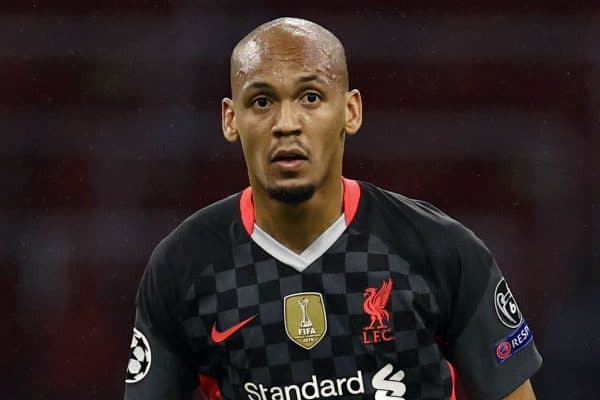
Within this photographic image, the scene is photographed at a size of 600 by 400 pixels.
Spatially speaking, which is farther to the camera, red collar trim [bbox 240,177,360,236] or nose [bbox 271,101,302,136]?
red collar trim [bbox 240,177,360,236]

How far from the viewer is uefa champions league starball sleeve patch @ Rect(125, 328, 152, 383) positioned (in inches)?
109

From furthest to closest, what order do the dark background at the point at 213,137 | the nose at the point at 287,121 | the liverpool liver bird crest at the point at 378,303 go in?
the dark background at the point at 213,137
the liverpool liver bird crest at the point at 378,303
the nose at the point at 287,121

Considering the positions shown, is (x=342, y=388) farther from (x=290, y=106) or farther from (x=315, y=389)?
(x=290, y=106)

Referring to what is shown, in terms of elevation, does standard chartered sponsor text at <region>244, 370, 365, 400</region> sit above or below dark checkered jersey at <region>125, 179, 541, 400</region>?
below

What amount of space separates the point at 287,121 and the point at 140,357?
594mm

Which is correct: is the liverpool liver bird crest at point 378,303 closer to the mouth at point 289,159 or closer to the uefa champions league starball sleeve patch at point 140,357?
the mouth at point 289,159

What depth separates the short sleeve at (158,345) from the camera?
2725 mm

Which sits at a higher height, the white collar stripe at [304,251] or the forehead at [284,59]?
the forehead at [284,59]

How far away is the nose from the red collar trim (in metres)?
0.26

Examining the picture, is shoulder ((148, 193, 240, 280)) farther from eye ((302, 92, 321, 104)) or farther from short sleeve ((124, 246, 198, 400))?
eye ((302, 92, 321, 104))

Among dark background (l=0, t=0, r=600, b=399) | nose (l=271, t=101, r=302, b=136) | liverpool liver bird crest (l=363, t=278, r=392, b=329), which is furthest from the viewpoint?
dark background (l=0, t=0, r=600, b=399)

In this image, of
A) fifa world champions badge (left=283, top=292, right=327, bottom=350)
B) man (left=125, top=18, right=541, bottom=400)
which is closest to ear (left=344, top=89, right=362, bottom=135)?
man (left=125, top=18, right=541, bottom=400)

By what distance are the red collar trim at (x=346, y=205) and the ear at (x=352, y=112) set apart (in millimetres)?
128

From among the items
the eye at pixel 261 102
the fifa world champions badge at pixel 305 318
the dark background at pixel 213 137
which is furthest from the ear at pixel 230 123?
the dark background at pixel 213 137
